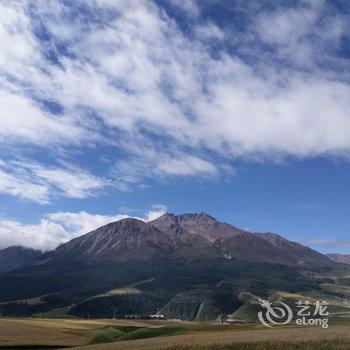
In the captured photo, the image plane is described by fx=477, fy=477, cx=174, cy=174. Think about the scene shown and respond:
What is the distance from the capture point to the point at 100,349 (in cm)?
5591

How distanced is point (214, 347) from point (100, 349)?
55.1ft

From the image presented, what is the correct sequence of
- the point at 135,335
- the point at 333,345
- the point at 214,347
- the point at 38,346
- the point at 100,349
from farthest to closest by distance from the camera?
1. the point at 135,335
2. the point at 38,346
3. the point at 100,349
4. the point at 214,347
5. the point at 333,345

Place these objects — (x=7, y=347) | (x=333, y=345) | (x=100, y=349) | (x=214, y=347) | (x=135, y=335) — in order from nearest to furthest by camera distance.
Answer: (x=333, y=345), (x=214, y=347), (x=100, y=349), (x=7, y=347), (x=135, y=335)

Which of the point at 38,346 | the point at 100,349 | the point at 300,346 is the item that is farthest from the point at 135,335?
the point at 300,346

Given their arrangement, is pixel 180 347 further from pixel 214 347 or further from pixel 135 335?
pixel 135 335

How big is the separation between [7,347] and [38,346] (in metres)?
6.80

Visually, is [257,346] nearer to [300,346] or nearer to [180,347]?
[300,346]

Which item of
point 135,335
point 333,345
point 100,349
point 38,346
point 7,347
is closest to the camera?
point 333,345

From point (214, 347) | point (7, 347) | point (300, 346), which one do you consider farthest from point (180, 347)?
point (7, 347)

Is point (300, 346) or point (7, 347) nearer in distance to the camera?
point (300, 346)

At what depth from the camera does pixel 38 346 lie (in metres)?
87.2

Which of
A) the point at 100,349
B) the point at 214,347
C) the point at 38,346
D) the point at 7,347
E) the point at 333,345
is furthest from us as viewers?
the point at 38,346

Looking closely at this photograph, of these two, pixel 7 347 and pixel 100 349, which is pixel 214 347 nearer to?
pixel 100 349

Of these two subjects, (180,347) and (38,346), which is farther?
(38,346)
